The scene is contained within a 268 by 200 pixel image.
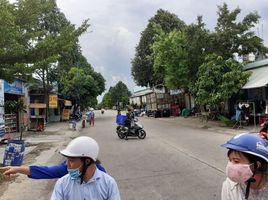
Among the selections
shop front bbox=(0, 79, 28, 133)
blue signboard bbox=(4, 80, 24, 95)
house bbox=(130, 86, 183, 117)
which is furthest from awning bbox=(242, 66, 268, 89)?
house bbox=(130, 86, 183, 117)

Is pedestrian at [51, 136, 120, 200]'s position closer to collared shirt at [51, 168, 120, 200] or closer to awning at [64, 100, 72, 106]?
collared shirt at [51, 168, 120, 200]

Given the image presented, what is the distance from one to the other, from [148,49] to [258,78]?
2743 centimetres

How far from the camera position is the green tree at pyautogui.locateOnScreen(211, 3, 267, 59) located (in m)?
26.9

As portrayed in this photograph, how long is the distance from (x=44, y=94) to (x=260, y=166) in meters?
37.3

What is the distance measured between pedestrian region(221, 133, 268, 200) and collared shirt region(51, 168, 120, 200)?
1.10m

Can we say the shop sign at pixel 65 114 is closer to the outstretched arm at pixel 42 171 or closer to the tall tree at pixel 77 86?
the tall tree at pixel 77 86

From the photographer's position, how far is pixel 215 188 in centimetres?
809

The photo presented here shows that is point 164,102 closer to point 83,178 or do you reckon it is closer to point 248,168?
point 83,178

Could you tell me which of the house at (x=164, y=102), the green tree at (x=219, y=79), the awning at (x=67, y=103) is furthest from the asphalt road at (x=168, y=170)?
the awning at (x=67, y=103)

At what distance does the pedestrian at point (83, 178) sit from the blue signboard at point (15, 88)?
76.8ft

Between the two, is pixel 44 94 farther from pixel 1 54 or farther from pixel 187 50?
pixel 1 54

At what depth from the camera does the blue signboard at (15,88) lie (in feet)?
86.3

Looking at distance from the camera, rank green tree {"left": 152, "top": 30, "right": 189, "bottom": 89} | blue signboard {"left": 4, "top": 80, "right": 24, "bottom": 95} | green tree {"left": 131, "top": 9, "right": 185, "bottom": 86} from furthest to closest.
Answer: green tree {"left": 131, "top": 9, "right": 185, "bottom": 86}
green tree {"left": 152, "top": 30, "right": 189, "bottom": 89}
blue signboard {"left": 4, "top": 80, "right": 24, "bottom": 95}

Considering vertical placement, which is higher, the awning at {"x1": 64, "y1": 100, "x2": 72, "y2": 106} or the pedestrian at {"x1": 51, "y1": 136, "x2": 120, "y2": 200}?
the awning at {"x1": 64, "y1": 100, "x2": 72, "y2": 106}
